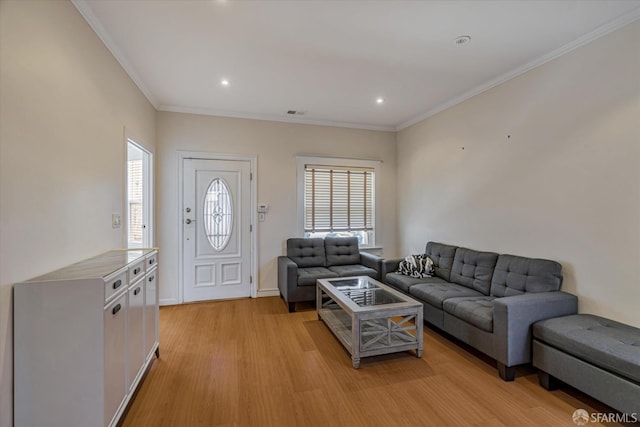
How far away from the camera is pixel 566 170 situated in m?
2.62

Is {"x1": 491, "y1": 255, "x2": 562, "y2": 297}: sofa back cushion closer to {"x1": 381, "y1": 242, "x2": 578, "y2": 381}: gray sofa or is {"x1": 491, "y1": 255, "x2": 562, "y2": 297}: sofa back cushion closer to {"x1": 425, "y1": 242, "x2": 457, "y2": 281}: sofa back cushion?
{"x1": 381, "y1": 242, "x2": 578, "y2": 381}: gray sofa

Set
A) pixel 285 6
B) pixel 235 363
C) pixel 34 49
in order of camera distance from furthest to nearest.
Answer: pixel 235 363, pixel 285 6, pixel 34 49

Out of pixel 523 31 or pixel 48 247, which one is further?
pixel 523 31

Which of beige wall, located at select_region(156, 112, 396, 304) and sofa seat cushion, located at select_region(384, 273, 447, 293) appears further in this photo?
beige wall, located at select_region(156, 112, 396, 304)

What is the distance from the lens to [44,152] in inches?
66.2

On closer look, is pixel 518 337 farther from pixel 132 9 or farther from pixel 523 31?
pixel 132 9

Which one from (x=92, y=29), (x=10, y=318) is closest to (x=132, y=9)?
(x=92, y=29)

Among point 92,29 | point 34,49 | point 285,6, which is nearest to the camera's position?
point 34,49

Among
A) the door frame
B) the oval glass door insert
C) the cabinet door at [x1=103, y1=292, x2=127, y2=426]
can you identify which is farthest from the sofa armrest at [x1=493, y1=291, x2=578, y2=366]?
the oval glass door insert

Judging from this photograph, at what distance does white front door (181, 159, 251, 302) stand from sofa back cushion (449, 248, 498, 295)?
287cm

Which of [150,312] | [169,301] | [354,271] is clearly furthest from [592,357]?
[169,301]

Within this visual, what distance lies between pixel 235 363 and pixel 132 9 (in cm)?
290

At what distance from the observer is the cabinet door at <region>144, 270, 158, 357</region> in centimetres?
232

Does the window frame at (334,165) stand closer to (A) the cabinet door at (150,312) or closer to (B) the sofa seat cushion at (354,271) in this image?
(B) the sofa seat cushion at (354,271)
